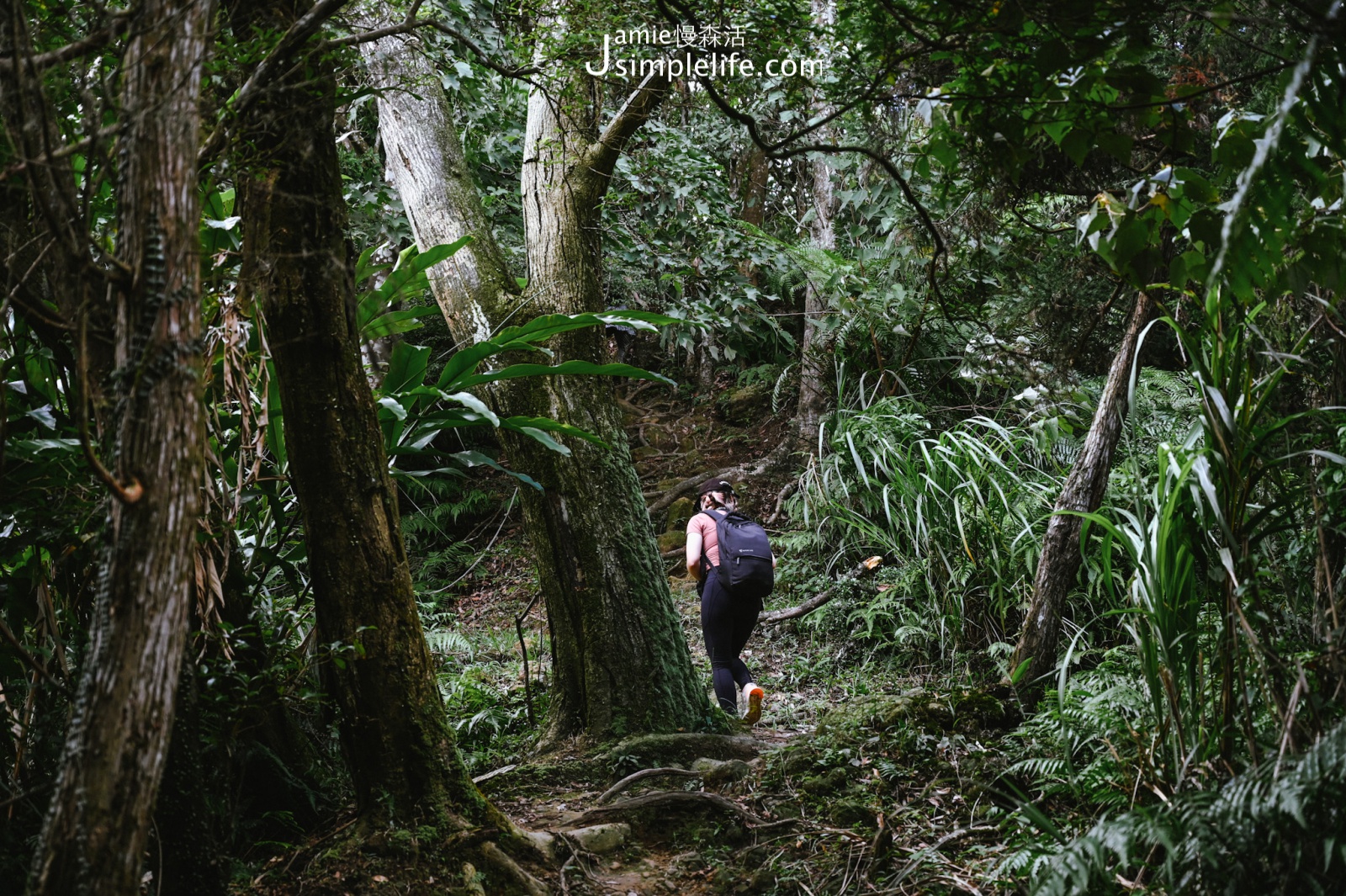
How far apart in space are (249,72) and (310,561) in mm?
1199

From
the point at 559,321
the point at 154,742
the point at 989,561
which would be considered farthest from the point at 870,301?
the point at 154,742

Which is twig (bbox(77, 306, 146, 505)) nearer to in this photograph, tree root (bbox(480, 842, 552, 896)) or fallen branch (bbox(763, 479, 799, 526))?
tree root (bbox(480, 842, 552, 896))

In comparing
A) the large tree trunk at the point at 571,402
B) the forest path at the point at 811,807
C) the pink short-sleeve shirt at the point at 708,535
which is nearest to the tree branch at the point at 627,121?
the large tree trunk at the point at 571,402

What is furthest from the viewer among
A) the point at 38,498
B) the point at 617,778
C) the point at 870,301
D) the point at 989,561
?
the point at 870,301

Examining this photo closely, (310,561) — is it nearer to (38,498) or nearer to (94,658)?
(38,498)

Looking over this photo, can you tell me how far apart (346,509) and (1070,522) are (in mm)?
3225

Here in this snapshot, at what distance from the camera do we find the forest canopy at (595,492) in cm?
135

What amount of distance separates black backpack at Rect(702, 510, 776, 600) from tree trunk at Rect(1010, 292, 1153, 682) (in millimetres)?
1387

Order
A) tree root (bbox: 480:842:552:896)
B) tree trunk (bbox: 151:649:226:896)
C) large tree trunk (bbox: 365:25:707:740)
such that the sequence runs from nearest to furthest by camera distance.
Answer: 1. tree trunk (bbox: 151:649:226:896)
2. tree root (bbox: 480:842:552:896)
3. large tree trunk (bbox: 365:25:707:740)

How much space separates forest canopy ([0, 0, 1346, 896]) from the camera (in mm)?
1352

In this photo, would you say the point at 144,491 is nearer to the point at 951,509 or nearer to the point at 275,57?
the point at 275,57

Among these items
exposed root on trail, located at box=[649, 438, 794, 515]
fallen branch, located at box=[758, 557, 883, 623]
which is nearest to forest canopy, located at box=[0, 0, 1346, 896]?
fallen branch, located at box=[758, 557, 883, 623]

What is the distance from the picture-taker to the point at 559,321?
10.8ft

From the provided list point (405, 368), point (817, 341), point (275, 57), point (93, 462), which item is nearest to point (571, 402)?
point (405, 368)
